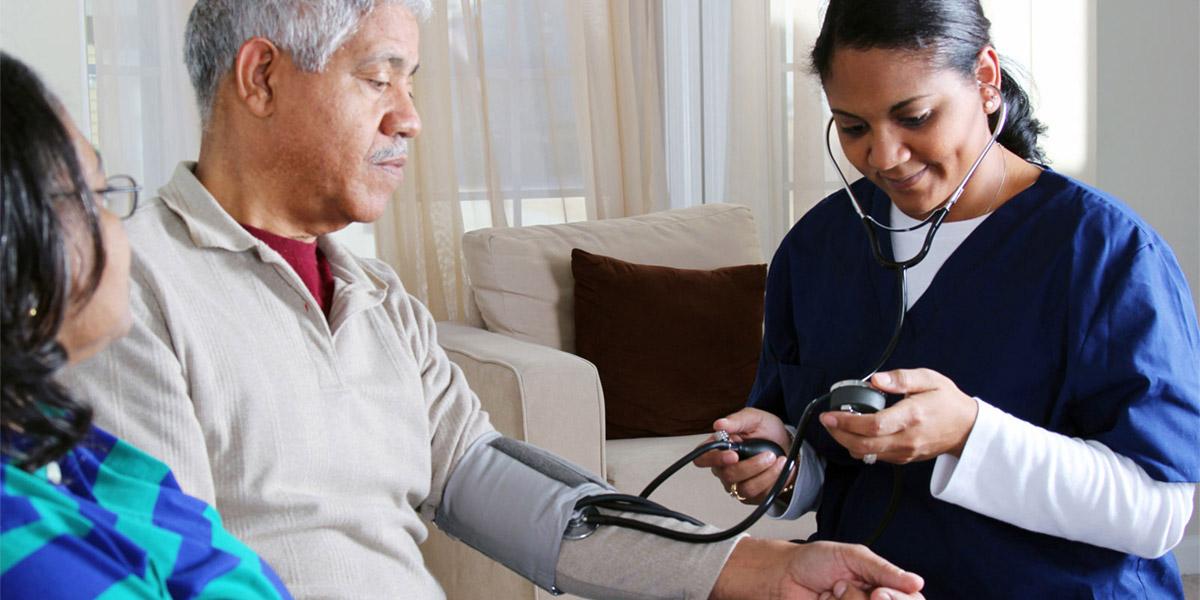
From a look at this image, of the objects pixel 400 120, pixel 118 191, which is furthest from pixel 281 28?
pixel 118 191

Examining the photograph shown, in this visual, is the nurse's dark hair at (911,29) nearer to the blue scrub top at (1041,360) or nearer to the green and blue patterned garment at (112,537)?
the blue scrub top at (1041,360)

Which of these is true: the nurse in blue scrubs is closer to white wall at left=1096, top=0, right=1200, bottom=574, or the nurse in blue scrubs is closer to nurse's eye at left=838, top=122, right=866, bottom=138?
nurse's eye at left=838, top=122, right=866, bottom=138

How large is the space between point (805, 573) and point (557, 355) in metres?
1.22

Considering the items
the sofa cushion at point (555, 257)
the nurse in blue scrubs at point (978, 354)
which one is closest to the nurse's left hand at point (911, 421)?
the nurse in blue scrubs at point (978, 354)

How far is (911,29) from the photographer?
4.10 feet

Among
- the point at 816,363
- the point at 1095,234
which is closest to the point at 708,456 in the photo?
the point at 816,363

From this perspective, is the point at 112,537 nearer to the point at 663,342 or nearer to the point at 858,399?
the point at 858,399

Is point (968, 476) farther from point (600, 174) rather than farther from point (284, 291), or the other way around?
point (600, 174)

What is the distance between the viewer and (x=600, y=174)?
3314 mm

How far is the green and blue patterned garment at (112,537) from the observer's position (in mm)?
677

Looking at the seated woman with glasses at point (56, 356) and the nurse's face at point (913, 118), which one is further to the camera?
the nurse's face at point (913, 118)

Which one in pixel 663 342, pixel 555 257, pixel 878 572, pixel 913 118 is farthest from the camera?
pixel 555 257

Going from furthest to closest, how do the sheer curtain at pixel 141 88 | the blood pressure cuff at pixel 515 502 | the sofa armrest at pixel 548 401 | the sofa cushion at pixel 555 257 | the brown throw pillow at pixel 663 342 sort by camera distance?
the sheer curtain at pixel 141 88
the sofa cushion at pixel 555 257
the brown throw pillow at pixel 663 342
the sofa armrest at pixel 548 401
the blood pressure cuff at pixel 515 502

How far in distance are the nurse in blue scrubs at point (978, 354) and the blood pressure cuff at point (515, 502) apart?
19cm
